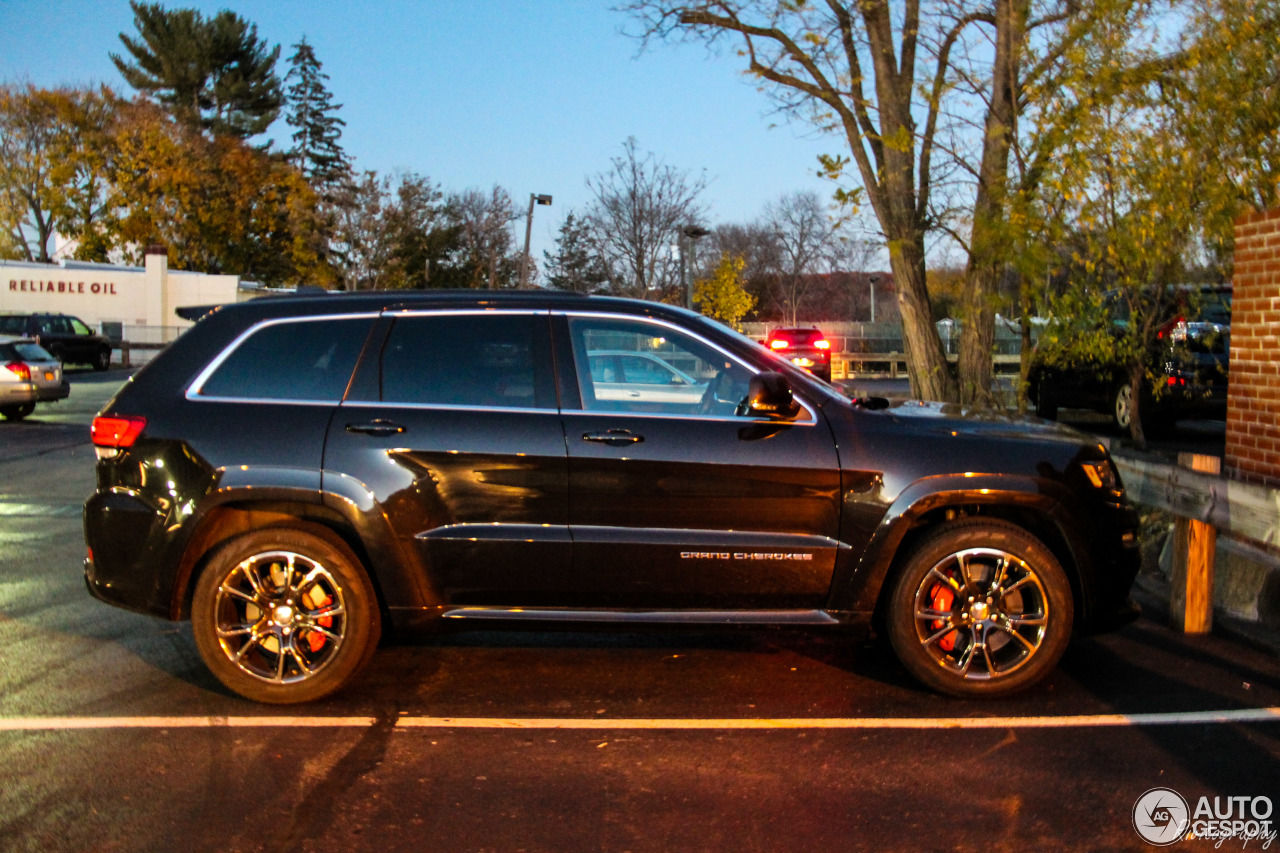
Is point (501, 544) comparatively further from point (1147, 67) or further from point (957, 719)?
point (1147, 67)

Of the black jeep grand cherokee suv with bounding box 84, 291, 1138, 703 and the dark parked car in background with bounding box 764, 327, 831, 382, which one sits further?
the dark parked car in background with bounding box 764, 327, 831, 382

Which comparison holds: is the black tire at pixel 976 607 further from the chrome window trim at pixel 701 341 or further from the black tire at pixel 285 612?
the black tire at pixel 285 612

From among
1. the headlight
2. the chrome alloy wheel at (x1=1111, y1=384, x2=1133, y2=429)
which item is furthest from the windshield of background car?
the chrome alloy wheel at (x1=1111, y1=384, x2=1133, y2=429)

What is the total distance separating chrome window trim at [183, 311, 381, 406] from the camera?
5.16 metres

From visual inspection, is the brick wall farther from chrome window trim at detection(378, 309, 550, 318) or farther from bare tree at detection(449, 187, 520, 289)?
bare tree at detection(449, 187, 520, 289)

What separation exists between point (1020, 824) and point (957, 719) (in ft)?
3.53

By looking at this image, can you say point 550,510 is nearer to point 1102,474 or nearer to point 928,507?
point 928,507

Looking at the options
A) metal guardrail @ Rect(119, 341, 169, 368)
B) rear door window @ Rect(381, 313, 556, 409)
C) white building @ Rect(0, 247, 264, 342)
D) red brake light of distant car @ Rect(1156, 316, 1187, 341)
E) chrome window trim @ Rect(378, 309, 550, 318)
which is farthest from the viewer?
white building @ Rect(0, 247, 264, 342)

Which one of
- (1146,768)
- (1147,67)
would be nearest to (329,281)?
(1147,67)

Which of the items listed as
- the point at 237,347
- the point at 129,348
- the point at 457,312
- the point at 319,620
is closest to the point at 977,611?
the point at 457,312

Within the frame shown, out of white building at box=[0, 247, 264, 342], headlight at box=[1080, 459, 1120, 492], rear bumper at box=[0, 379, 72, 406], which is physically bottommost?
rear bumper at box=[0, 379, 72, 406]

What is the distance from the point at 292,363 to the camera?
17.2 ft

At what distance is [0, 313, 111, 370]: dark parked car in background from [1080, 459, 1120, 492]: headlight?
118ft

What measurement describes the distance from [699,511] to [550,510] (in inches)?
26.5
